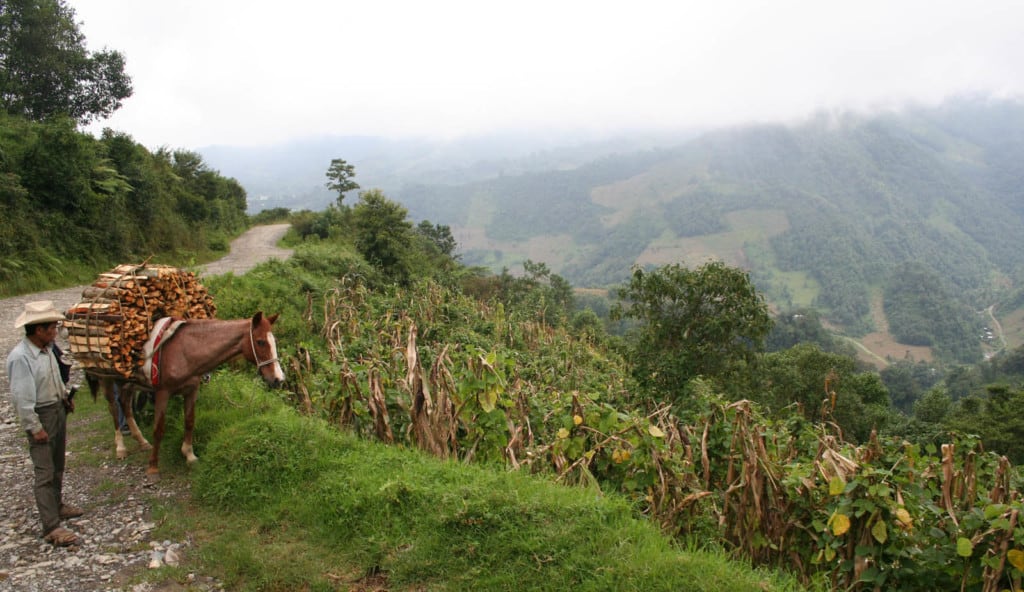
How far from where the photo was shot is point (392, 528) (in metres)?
4.34

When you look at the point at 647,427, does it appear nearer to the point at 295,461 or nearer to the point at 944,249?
the point at 295,461

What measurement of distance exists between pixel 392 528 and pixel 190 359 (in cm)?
305

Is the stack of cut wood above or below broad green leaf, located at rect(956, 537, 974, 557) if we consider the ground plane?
above

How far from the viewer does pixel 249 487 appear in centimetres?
506

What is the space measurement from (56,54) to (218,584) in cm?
2514

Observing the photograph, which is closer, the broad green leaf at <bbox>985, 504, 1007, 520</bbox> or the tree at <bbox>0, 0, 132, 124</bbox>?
the broad green leaf at <bbox>985, 504, 1007, 520</bbox>

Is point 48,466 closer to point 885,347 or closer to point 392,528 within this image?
point 392,528

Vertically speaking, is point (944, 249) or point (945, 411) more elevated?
→ point (945, 411)

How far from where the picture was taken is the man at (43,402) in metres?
4.25

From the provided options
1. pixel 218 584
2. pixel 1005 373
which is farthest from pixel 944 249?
pixel 218 584

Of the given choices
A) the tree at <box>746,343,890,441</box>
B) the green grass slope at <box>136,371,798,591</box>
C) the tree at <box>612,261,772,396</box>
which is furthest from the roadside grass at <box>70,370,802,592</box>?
the tree at <box>746,343,890,441</box>

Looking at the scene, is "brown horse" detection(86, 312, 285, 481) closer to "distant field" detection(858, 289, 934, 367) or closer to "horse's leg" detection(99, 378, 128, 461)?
"horse's leg" detection(99, 378, 128, 461)

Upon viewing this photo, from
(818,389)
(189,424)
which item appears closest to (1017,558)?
(189,424)

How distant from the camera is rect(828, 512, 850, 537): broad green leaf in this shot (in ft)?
11.3
